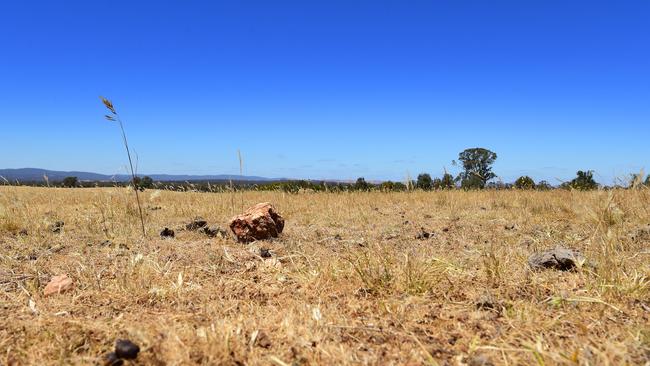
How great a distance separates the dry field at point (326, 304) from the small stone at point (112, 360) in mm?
66

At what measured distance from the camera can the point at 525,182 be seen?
456 inches

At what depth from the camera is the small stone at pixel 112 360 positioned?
1673mm

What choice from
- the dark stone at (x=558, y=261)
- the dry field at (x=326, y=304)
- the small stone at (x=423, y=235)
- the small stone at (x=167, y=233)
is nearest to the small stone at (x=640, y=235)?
the dry field at (x=326, y=304)

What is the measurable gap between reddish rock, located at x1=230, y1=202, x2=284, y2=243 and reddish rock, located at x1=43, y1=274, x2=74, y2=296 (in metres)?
1.78

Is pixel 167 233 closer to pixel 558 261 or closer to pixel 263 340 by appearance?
pixel 263 340

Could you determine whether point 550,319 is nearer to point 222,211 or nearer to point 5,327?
point 5,327

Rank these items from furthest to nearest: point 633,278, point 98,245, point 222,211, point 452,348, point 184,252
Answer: point 222,211 < point 98,245 < point 184,252 < point 633,278 < point 452,348

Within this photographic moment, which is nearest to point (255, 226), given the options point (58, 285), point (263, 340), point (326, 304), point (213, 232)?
point (213, 232)

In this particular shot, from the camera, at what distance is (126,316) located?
85.2 inches

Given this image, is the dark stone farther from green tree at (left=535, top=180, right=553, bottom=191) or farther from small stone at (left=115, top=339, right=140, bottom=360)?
green tree at (left=535, top=180, right=553, bottom=191)

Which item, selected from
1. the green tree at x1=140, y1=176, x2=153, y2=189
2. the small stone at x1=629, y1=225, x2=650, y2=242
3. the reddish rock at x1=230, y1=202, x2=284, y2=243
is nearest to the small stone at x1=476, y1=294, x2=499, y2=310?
the reddish rock at x1=230, y1=202, x2=284, y2=243

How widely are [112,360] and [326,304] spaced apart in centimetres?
106

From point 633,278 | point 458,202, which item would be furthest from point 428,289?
point 458,202

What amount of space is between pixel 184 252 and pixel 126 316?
1.56m
